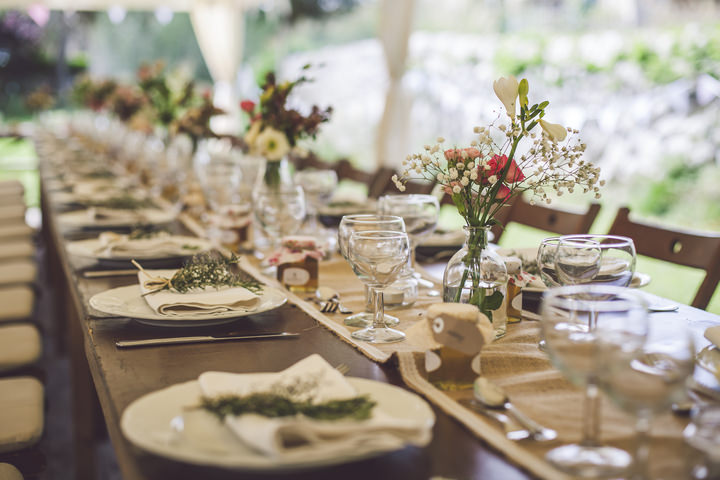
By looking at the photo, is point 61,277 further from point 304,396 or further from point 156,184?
point 304,396

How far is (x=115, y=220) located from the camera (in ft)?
7.64

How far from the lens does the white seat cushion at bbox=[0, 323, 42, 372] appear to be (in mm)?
1971

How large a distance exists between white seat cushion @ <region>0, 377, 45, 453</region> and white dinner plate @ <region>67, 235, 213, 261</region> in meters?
0.33

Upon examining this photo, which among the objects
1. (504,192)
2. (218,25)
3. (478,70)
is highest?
(218,25)

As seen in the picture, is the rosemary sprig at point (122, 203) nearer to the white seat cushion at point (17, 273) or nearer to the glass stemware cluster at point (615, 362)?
the white seat cushion at point (17, 273)

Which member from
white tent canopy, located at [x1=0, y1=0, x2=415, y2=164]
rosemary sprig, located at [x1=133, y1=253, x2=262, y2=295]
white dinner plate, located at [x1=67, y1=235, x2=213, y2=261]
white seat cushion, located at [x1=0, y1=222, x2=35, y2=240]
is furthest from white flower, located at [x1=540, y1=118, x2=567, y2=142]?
white tent canopy, located at [x1=0, y1=0, x2=415, y2=164]

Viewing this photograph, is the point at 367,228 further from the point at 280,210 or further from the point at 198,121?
the point at 198,121

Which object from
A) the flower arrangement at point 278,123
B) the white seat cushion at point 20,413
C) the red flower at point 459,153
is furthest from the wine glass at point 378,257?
the flower arrangement at point 278,123

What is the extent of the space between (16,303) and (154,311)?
1471mm

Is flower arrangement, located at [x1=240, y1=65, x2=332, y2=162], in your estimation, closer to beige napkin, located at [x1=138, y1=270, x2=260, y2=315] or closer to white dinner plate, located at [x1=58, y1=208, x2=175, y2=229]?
white dinner plate, located at [x1=58, y1=208, x2=175, y2=229]

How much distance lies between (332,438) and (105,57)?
438 inches

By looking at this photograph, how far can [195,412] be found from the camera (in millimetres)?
823

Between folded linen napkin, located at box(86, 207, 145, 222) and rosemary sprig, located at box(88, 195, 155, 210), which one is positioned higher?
rosemary sprig, located at box(88, 195, 155, 210)

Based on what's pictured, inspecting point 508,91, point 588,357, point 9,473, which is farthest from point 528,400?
point 9,473
